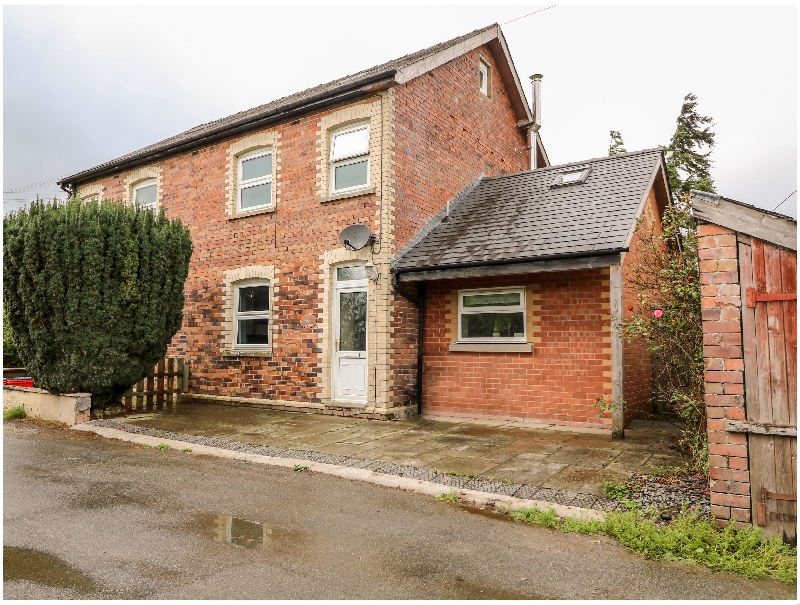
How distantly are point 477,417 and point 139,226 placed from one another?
6.87 m

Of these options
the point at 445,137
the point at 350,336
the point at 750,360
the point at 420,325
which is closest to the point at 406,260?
the point at 420,325

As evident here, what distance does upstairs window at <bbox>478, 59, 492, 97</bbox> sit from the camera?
14.4 metres

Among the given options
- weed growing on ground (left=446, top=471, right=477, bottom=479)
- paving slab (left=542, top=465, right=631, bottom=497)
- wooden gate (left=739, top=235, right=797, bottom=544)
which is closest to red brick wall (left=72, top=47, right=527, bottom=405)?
weed growing on ground (left=446, top=471, right=477, bottom=479)

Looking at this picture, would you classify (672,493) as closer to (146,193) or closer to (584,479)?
(584,479)

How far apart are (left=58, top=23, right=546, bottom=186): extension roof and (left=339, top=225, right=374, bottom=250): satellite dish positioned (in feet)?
8.42

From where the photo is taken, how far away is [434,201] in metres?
12.2

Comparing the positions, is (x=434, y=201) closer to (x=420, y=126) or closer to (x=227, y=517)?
(x=420, y=126)

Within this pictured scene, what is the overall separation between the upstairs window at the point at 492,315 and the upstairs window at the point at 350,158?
299 cm

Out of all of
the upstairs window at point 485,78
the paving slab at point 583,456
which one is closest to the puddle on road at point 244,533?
the paving slab at point 583,456

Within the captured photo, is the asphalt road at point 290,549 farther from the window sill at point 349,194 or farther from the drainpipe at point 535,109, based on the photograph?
the drainpipe at point 535,109

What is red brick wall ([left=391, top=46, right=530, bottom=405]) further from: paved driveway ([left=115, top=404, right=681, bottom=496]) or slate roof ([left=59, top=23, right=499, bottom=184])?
paved driveway ([left=115, top=404, right=681, bottom=496])

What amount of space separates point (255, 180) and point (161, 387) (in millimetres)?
4851

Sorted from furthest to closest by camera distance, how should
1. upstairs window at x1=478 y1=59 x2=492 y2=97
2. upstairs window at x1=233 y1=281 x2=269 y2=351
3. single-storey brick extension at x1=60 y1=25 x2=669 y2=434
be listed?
1. upstairs window at x1=478 y1=59 x2=492 y2=97
2. upstairs window at x1=233 y1=281 x2=269 y2=351
3. single-storey brick extension at x1=60 y1=25 x2=669 y2=434

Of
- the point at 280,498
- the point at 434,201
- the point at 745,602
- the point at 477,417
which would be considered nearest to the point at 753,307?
the point at 745,602
